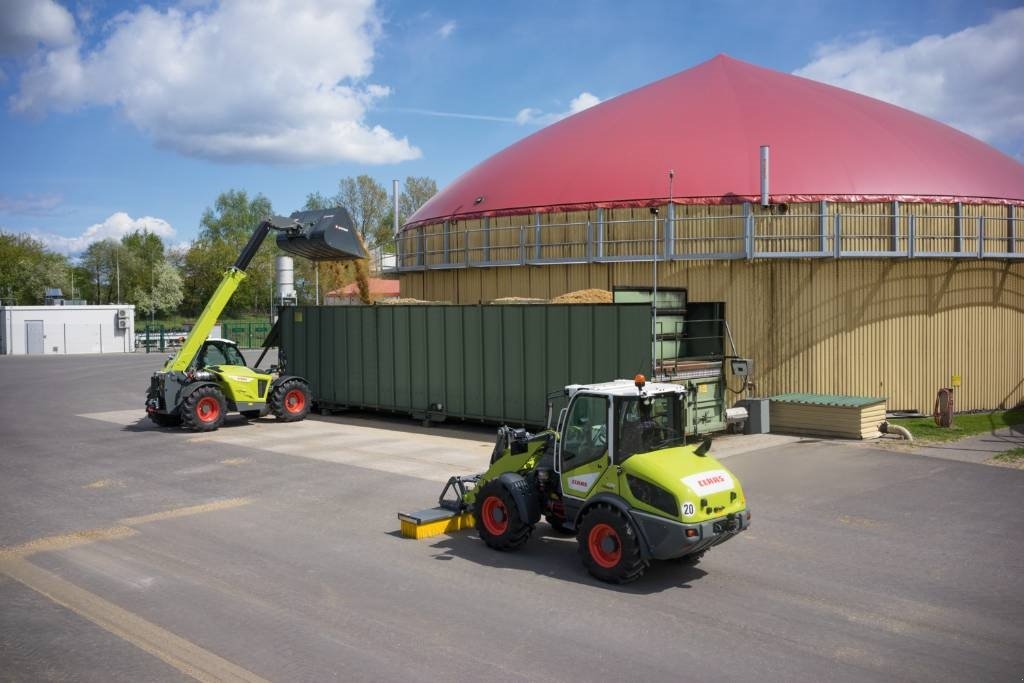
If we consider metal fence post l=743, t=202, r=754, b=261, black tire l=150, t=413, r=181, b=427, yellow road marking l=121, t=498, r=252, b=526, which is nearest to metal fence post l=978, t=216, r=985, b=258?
metal fence post l=743, t=202, r=754, b=261

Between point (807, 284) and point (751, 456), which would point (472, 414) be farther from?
point (807, 284)

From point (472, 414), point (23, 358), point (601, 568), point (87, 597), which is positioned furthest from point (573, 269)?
point (23, 358)

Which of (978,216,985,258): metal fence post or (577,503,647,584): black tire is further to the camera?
(978,216,985,258): metal fence post

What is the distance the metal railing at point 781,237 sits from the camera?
70.9 ft

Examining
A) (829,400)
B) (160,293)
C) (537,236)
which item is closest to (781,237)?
(829,400)

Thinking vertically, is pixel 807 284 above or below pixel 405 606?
above

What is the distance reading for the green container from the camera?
1792 cm

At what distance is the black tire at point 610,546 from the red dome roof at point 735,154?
15.3m

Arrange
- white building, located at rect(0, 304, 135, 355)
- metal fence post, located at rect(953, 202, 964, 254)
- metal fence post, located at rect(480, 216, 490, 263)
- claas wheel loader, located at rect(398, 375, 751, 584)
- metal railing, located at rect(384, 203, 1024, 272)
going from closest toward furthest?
claas wheel loader, located at rect(398, 375, 751, 584)
metal railing, located at rect(384, 203, 1024, 272)
metal fence post, located at rect(953, 202, 964, 254)
metal fence post, located at rect(480, 216, 490, 263)
white building, located at rect(0, 304, 135, 355)

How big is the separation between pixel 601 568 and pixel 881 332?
1593 centimetres

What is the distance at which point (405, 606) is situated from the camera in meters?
8.21

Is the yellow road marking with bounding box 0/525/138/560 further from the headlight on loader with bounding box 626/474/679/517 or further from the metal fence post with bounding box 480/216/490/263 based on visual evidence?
the metal fence post with bounding box 480/216/490/263

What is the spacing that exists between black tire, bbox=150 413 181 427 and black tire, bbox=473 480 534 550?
12.8 metres

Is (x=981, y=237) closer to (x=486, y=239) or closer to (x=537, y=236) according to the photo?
(x=537, y=236)
